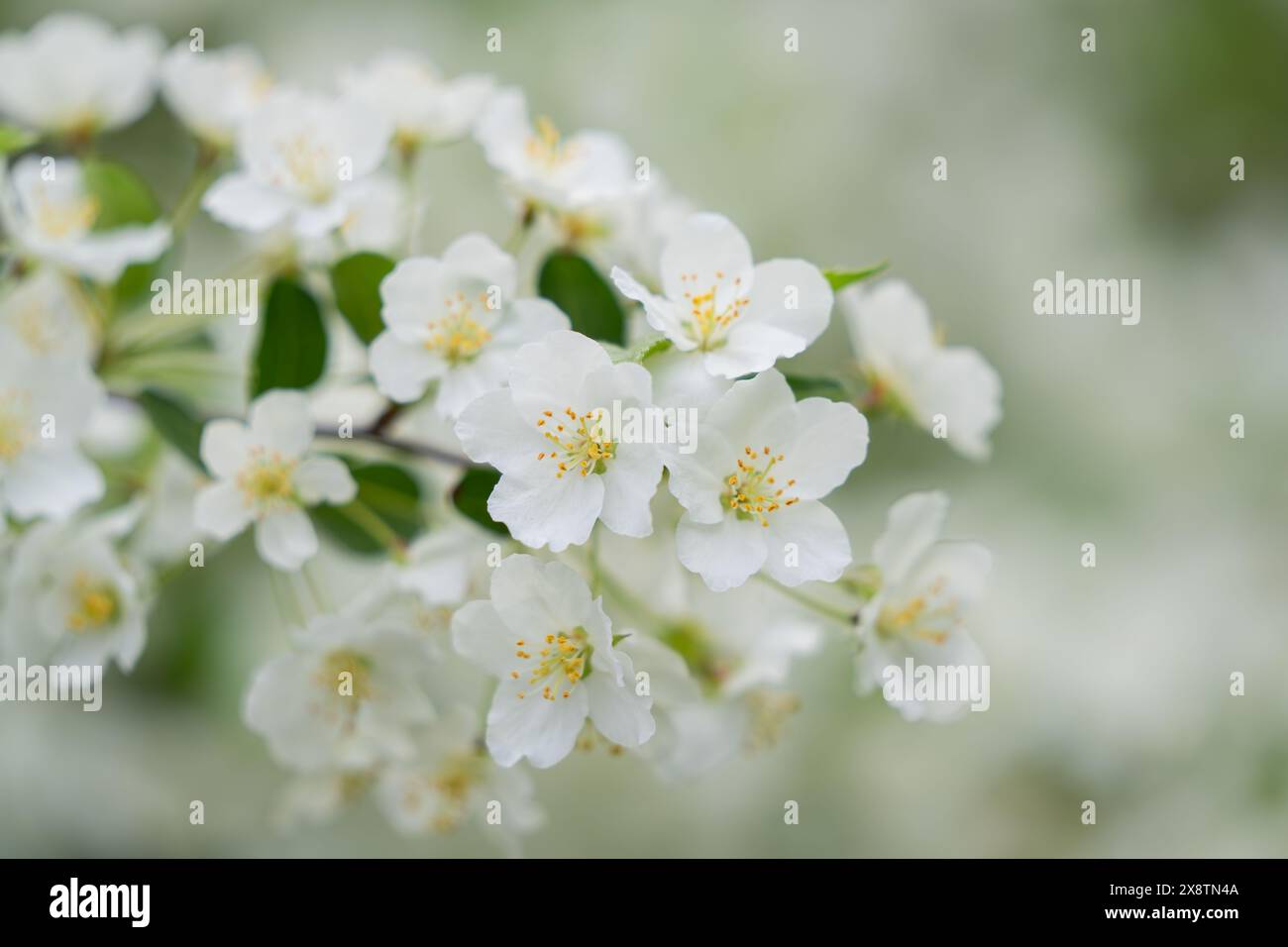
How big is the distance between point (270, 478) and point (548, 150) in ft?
1.32

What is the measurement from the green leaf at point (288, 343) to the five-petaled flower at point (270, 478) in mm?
92

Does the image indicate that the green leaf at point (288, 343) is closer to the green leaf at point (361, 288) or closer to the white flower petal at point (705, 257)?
the green leaf at point (361, 288)

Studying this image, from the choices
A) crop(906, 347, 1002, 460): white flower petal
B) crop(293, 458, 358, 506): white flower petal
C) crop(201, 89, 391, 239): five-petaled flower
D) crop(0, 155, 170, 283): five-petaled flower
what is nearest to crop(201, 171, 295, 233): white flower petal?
crop(201, 89, 391, 239): five-petaled flower

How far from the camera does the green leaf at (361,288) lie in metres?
0.98

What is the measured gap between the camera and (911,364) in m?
1.04

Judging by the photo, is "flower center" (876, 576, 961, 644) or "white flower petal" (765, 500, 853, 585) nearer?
"white flower petal" (765, 500, 853, 585)

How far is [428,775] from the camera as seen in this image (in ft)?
3.65

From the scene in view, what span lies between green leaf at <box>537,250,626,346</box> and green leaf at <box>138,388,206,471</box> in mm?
338

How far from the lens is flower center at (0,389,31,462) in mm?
1004

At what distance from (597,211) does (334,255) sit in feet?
0.89

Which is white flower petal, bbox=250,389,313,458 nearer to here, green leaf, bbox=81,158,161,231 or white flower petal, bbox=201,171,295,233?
white flower petal, bbox=201,171,295,233

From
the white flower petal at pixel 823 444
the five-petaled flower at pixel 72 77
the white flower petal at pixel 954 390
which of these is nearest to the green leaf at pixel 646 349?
the white flower petal at pixel 823 444

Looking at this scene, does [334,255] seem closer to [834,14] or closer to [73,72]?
[73,72]
